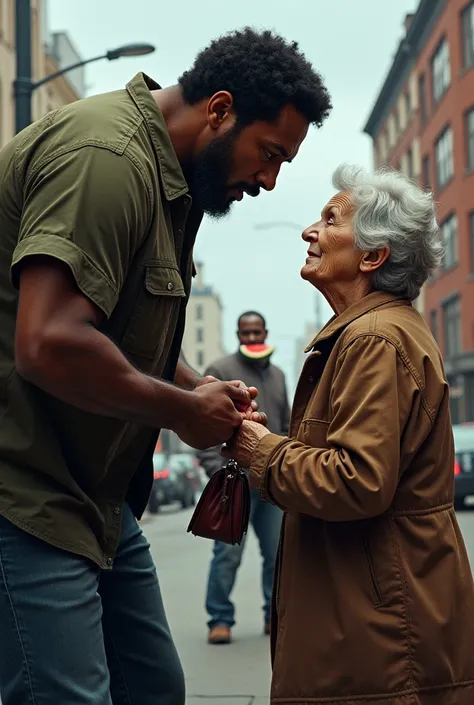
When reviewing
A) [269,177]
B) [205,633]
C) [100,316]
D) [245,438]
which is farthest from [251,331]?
[100,316]

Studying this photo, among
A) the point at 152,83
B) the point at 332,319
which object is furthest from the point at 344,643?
the point at 152,83

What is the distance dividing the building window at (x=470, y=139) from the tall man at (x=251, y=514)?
33.7 m

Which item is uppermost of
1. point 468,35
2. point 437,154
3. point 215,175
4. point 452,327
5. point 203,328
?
point 203,328

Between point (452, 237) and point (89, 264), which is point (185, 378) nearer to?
point (89, 264)

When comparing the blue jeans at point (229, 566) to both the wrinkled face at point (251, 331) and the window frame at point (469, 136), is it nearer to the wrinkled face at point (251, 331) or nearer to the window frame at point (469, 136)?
the wrinkled face at point (251, 331)

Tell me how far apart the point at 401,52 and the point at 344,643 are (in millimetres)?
49663

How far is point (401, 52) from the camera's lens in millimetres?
50344

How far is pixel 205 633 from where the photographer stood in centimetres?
795

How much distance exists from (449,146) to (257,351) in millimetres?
36935

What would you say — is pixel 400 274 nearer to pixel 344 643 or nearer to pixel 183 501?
pixel 344 643

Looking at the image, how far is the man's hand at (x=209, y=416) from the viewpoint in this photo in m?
2.75

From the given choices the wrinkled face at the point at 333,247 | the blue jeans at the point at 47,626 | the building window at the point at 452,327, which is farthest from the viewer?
the building window at the point at 452,327

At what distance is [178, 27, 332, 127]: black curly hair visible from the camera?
9.48 feet

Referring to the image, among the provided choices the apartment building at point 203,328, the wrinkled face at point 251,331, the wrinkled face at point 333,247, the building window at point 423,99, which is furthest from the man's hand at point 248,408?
the apartment building at point 203,328
